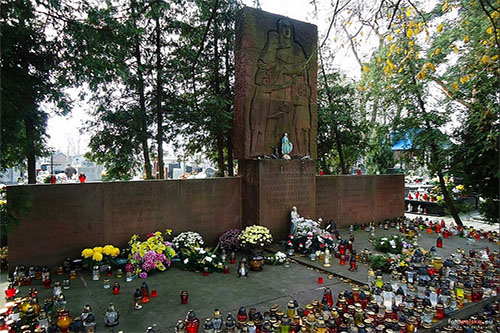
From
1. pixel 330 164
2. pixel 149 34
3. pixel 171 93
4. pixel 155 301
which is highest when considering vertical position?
pixel 149 34

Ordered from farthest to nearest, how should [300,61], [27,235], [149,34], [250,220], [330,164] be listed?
1. [330,164]
2. [149,34]
3. [300,61]
4. [250,220]
5. [27,235]

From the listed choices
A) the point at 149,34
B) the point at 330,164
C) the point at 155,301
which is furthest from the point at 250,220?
the point at 330,164

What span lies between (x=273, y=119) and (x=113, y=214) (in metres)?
4.93

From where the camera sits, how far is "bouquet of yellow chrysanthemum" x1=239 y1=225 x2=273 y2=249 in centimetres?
784

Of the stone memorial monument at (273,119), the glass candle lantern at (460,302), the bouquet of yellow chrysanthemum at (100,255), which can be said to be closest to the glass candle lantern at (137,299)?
the bouquet of yellow chrysanthemum at (100,255)

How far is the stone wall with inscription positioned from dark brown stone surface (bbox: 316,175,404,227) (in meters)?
3.38

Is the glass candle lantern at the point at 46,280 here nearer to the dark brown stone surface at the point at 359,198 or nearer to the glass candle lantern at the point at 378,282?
the glass candle lantern at the point at 378,282

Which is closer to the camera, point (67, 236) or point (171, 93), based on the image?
point (67, 236)

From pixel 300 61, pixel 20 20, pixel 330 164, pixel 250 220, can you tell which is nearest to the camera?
pixel 20 20

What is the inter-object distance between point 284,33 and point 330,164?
9.43 m

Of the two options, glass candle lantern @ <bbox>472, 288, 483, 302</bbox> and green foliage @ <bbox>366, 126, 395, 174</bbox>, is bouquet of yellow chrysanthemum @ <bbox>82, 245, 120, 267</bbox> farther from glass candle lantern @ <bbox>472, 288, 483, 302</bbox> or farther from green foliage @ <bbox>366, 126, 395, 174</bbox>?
green foliage @ <bbox>366, 126, 395, 174</bbox>

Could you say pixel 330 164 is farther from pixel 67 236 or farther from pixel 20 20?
pixel 20 20

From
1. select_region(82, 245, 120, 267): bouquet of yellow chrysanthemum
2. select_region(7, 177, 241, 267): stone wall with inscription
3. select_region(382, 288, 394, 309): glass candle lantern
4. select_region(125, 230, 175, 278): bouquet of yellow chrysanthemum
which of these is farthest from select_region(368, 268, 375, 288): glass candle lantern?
select_region(82, 245, 120, 267): bouquet of yellow chrysanthemum

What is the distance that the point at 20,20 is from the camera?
4.10 metres
